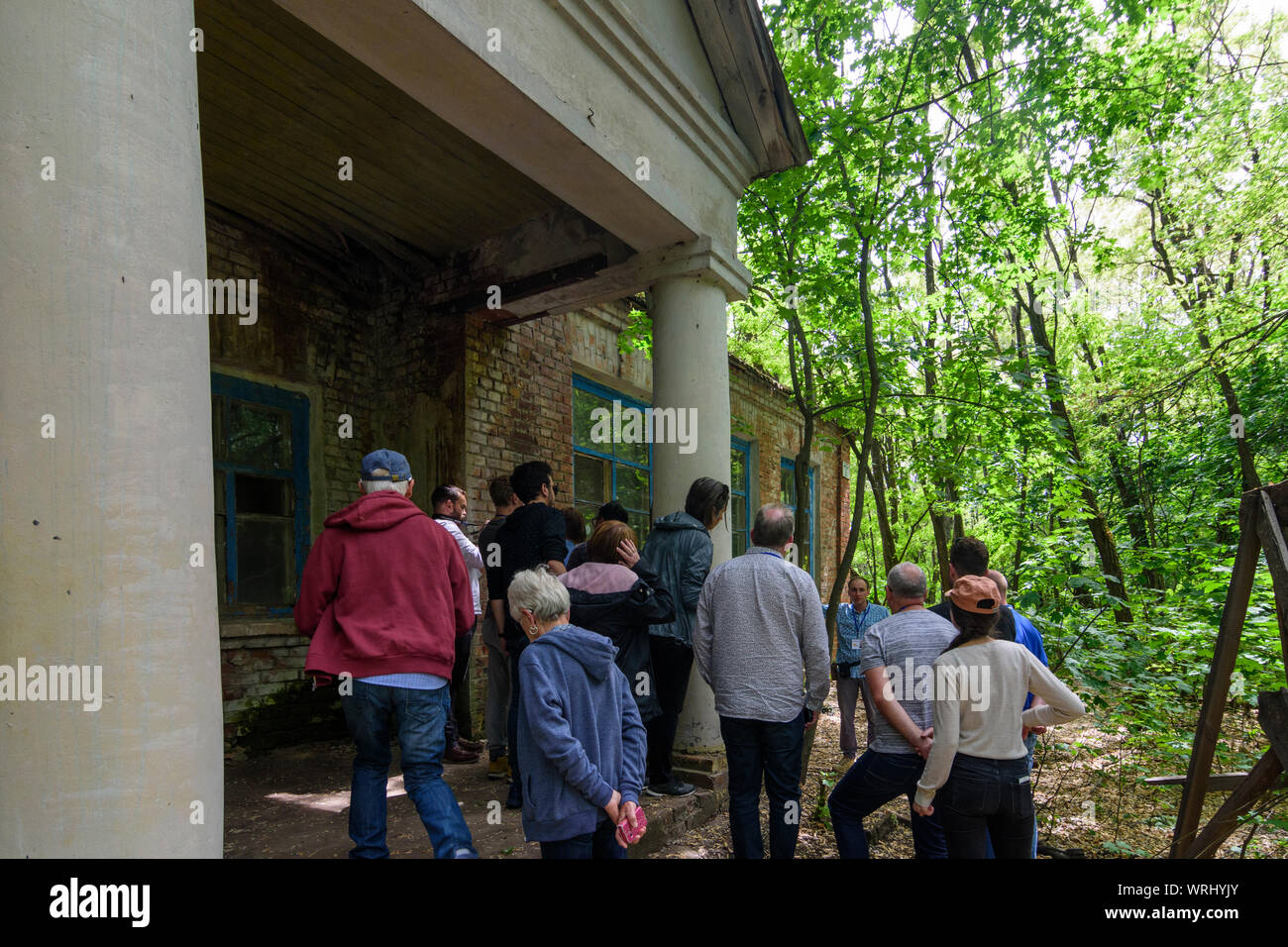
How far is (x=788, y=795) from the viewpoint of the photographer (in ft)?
11.5

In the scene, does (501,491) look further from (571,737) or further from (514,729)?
(571,737)

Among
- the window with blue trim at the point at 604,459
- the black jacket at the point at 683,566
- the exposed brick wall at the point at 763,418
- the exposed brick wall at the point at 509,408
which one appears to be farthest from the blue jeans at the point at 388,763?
the exposed brick wall at the point at 763,418

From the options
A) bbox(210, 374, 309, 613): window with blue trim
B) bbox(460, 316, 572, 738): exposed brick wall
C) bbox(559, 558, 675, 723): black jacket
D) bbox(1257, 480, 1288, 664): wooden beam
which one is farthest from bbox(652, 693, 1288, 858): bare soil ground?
bbox(210, 374, 309, 613): window with blue trim

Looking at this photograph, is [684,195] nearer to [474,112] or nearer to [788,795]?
[474,112]

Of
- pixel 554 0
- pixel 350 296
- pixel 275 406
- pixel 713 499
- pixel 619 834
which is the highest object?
pixel 554 0

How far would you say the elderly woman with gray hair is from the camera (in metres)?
2.52

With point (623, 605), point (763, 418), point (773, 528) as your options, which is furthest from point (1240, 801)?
point (763, 418)

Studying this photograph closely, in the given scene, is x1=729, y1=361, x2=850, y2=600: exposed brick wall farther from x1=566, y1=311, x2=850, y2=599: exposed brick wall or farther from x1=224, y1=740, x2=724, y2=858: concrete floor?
x1=224, y1=740, x2=724, y2=858: concrete floor

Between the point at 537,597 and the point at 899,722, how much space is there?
1630mm

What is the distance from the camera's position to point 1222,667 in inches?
146

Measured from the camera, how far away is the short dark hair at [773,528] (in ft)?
11.9

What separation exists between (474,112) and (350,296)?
320cm

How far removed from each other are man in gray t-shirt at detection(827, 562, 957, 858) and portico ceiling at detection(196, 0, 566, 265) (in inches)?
160
